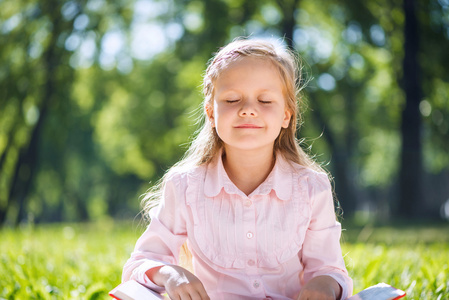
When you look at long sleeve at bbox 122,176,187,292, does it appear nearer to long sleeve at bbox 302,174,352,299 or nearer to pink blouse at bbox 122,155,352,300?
pink blouse at bbox 122,155,352,300

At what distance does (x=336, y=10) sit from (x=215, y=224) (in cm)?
1481

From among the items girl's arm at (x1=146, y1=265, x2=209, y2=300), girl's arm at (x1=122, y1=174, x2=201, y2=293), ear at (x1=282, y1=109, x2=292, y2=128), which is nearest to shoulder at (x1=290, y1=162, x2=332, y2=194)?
ear at (x1=282, y1=109, x2=292, y2=128)

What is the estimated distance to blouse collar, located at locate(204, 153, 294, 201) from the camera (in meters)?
2.41

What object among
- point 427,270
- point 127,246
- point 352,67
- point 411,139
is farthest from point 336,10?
point 427,270

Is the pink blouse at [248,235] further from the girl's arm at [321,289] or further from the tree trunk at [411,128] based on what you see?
the tree trunk at [411,128]

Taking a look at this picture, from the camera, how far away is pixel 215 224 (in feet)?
7.82

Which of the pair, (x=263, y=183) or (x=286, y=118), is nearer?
(x=263, y=183)

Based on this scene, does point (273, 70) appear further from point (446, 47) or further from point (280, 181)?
point (446, 47)

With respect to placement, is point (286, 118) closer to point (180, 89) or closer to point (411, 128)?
point (411, 128)

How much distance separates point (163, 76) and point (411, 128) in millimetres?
13717

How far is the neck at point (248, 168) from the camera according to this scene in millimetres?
2523

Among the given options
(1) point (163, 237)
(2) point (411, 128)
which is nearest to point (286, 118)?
(1) point (163, 237)

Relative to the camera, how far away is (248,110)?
2336 mm

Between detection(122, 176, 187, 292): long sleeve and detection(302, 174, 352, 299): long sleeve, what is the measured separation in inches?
23.7
